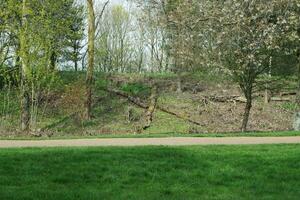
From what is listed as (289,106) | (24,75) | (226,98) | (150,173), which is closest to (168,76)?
(226,98)

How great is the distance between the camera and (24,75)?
72.8ft

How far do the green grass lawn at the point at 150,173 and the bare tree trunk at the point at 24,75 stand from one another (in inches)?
377

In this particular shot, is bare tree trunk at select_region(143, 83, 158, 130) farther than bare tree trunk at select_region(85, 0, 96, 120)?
No

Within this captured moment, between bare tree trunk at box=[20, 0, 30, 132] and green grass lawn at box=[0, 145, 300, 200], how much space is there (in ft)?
31.4

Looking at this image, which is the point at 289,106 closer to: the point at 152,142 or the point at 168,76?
the point at 168,76

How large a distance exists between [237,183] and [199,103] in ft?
71.4

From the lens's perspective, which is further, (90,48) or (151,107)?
(151,107)

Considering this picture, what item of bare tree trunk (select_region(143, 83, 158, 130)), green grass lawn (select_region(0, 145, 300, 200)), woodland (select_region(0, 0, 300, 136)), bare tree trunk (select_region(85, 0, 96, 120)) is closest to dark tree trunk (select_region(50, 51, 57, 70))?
woodland (select_region(0, 0, 300, 136))

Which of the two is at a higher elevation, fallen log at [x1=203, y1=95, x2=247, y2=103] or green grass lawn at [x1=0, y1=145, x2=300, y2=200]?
fallen log at [x1=203, y1=95, x2=247, y2=103]

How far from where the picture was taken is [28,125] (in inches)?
925

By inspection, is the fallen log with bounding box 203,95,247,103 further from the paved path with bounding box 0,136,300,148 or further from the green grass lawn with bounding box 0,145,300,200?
the green grass lawn with bounding box 0,145,300,200

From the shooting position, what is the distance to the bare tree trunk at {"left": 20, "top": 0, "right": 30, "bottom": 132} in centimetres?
2150

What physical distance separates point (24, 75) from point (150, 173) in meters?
13.3

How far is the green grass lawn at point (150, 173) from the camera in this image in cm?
873
